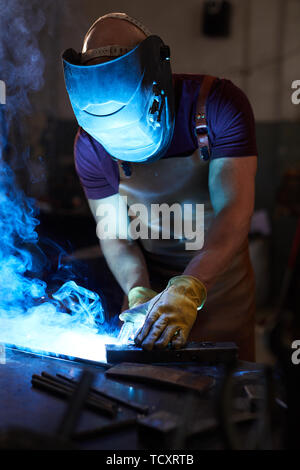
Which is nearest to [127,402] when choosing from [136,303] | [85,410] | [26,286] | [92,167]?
[85,410]

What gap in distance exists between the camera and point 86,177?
231cm

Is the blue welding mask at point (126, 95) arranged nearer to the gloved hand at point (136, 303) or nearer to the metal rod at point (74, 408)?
the gloved hand at point (136, 303)

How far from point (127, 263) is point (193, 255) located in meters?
0.36

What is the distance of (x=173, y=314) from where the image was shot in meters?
1.69

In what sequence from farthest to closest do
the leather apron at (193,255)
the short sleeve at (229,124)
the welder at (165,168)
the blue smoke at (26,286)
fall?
the leather apron at (193,255) < the short sleeve at (229,124) < the blue smoke at (26,286) < the welder at (165,168)

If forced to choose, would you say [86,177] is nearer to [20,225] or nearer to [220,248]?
[20,225]

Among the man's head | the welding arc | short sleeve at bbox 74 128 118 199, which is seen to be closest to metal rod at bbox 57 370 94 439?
the welding arc

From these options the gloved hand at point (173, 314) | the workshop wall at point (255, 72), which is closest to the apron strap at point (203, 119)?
the gloved hand at point (173, 314)

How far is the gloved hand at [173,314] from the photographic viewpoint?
5.28 feet

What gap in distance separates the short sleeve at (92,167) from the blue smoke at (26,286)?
19.3 inches

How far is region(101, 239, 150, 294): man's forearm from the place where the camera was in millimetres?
2301

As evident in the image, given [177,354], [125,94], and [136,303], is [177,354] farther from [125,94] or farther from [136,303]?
[125,94]

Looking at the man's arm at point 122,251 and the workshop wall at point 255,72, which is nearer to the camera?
the man's arm at point 122,251

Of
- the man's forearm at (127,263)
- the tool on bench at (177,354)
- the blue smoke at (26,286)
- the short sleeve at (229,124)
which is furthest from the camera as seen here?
the man's forearm at (127,263)
